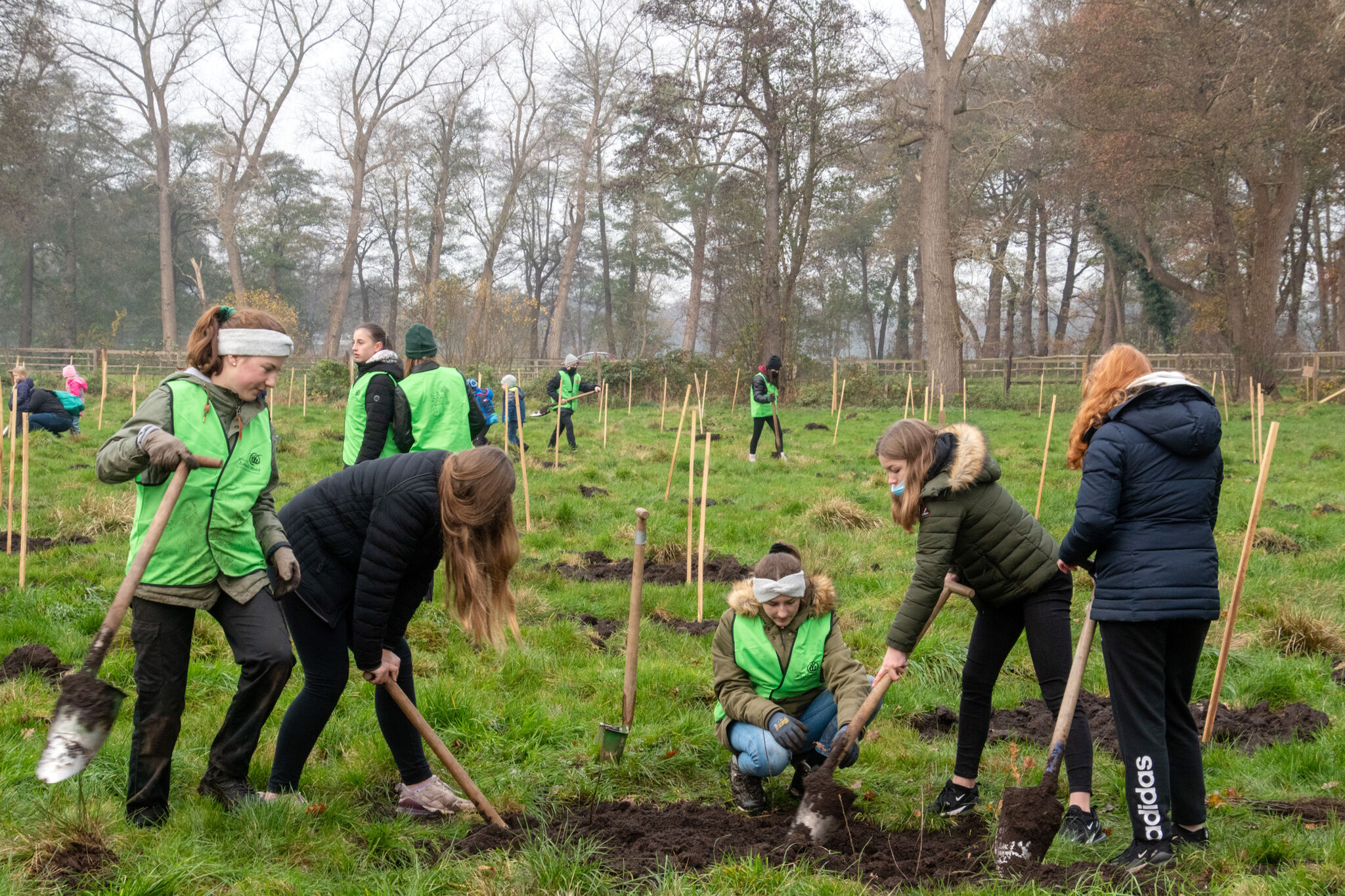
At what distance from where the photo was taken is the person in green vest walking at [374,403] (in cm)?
591

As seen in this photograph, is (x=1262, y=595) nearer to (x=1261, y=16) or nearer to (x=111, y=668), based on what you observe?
(x=111, y=668)

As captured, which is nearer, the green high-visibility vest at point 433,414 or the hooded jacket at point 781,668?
the hooded jacket at point 781,668

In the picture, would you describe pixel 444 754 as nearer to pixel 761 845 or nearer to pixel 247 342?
pixel 761 845

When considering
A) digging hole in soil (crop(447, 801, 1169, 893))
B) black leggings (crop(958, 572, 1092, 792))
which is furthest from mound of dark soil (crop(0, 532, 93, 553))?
black leggings (crop(958, 572, 1092, 792))

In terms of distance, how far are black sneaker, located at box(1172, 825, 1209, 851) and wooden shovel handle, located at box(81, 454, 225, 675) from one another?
3567mm

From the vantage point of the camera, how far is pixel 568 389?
14469 mm

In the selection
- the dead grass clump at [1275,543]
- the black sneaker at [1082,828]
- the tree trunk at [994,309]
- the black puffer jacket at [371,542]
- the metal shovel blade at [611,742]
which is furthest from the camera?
the tree trunk at [994,309]

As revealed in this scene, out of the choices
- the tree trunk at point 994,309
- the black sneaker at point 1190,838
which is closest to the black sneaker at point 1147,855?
the black sneaker at point 1190,838

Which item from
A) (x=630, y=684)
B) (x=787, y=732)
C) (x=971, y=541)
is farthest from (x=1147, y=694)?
(x=630, y=684)

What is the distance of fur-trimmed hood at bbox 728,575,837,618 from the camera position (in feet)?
13.0

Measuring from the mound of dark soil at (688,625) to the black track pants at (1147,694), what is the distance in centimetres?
327

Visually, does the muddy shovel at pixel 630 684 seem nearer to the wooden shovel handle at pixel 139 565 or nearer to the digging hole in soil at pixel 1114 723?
the digging hole in soil at pixel 1114 723

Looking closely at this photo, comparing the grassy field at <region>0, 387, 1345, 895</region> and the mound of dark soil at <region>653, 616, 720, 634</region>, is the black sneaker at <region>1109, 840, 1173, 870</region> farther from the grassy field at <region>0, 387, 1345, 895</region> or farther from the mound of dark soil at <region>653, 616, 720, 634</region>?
the mound of dark soil at <region>653, 616, 720, 634</region>

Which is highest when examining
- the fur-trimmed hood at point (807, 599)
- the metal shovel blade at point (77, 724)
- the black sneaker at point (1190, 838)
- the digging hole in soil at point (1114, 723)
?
the fur-trimmed hood at point (807, 599)
